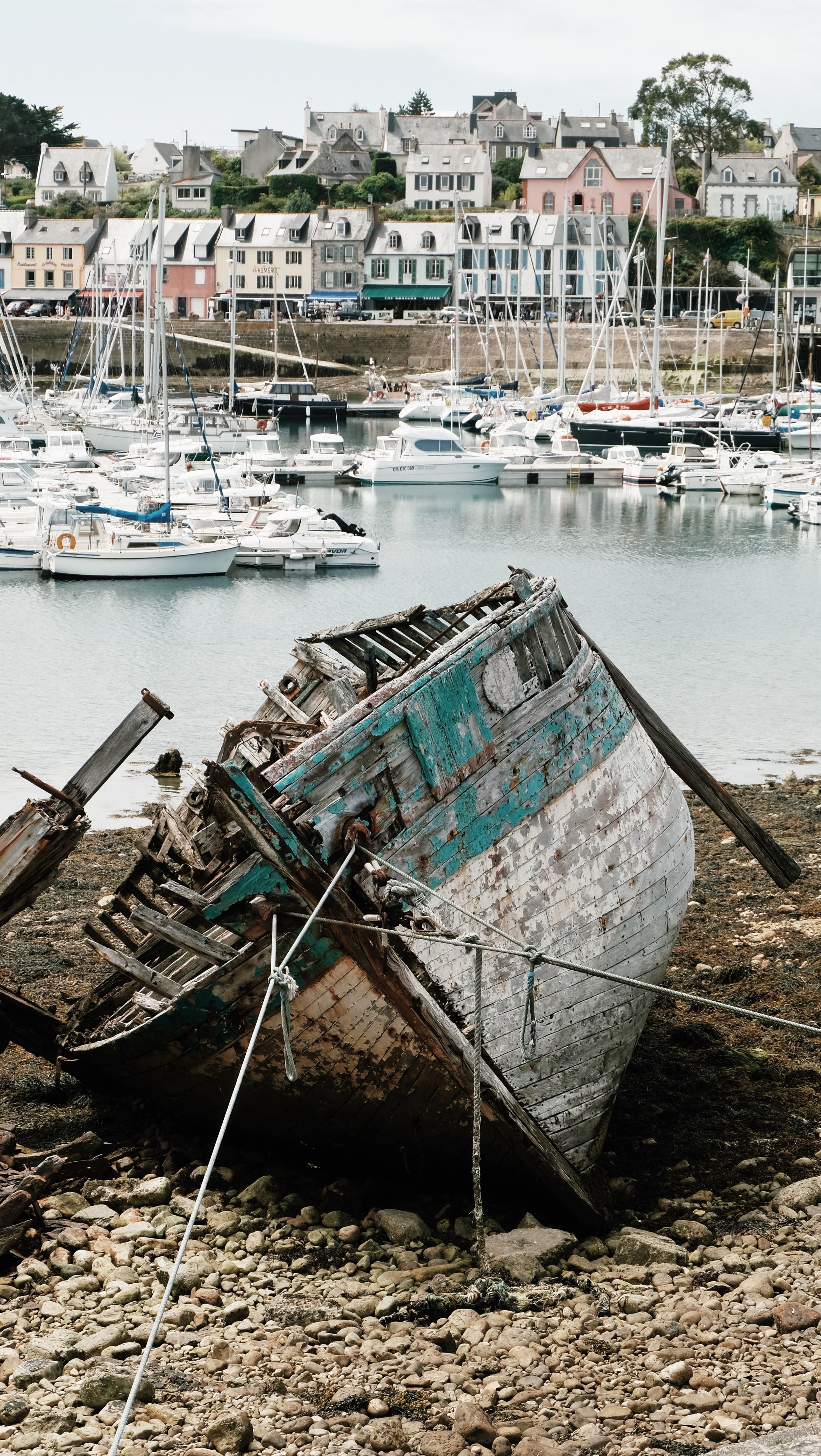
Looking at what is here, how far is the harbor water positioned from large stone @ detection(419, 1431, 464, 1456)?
A: 12.3 meters

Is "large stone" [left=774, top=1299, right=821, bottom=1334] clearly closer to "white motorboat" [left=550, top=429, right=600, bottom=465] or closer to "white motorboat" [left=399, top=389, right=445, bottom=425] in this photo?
"white motorboat" [left=550, top=429, right=600, bottom=465]

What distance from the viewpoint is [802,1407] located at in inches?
208

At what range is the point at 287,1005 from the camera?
650cm

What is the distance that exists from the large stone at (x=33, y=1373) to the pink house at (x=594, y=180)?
109 metres

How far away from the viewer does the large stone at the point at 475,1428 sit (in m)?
5.27

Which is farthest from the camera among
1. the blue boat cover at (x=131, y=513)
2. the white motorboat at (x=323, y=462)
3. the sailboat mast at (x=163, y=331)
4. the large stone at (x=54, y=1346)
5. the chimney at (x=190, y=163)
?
the chimney at (x=190, y=163)

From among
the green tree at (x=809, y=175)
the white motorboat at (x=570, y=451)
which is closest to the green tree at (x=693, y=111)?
the green tree at (x=809, y=175)

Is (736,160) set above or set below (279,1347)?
above

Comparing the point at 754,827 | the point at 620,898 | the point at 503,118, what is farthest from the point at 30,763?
the point at 503,118

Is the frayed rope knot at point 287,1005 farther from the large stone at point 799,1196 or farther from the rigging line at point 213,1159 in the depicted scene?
the large stone at point 799,1196

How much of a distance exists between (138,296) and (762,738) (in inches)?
3487

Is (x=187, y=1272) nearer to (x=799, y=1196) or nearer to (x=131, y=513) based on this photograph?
(x=799, y=1196)

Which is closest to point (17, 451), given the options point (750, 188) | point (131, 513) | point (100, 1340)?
point (131, 513)

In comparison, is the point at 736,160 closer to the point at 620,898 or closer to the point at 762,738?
the point at 762,738
